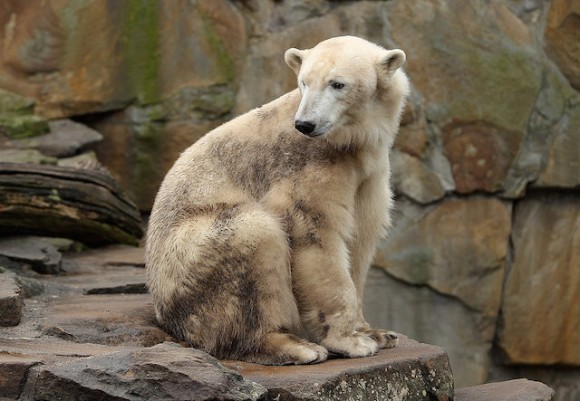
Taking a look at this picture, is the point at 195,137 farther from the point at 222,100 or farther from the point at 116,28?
the point at 116,28

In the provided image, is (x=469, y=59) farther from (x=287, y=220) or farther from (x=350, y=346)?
(x=350, y=346)

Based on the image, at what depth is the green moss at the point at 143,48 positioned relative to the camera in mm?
8125

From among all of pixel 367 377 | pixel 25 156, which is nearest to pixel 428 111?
pixel 25 156

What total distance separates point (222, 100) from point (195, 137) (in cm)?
36

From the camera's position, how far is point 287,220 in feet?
15.0

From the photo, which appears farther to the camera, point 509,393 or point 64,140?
point 64,140

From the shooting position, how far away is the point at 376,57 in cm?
477

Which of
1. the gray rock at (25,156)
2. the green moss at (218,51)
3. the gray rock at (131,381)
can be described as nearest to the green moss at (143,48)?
the green moss at (218,51)

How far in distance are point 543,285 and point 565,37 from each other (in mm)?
1914

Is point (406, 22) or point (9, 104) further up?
point (406, 22)

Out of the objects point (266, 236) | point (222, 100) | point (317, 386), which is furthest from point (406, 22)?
point (317, 386)

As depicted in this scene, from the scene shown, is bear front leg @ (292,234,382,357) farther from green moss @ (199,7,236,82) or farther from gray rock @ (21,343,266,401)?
green moss @ (199,7,236,82)

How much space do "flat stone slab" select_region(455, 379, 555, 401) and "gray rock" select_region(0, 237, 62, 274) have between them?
262 centimetres

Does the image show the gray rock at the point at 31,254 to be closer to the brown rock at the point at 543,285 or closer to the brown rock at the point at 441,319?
the brown rock at the point at 441,319
